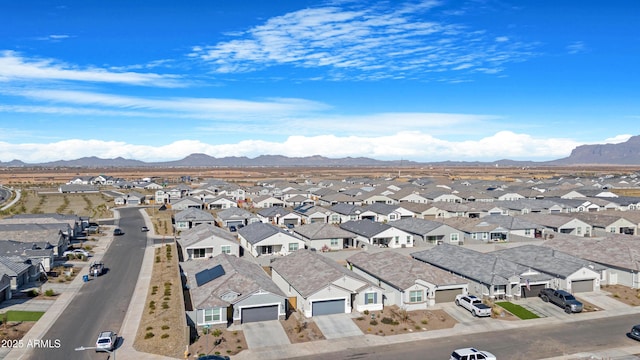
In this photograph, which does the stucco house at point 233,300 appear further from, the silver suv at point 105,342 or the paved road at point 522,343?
the paved road at point 522,343

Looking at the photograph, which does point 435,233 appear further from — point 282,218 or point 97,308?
point 97,308

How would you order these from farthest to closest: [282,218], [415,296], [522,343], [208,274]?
[282,218]
[208,274]
[415,296]
[522,343]

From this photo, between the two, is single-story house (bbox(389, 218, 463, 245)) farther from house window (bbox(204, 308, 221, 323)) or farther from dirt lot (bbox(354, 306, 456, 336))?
house window (bbox(204, 308, 221, 323))

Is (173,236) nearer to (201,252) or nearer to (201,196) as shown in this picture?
(201,252)

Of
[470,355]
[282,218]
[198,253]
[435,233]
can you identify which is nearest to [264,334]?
[470,355]

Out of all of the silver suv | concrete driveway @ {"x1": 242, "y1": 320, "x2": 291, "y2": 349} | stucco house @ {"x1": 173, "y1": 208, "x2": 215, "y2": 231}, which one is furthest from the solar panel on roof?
stucco house @ {"x1": 173, "y1": 208, "x2": 215, "y2": 231}

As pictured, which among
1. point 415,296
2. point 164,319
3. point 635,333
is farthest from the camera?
point 415,296
